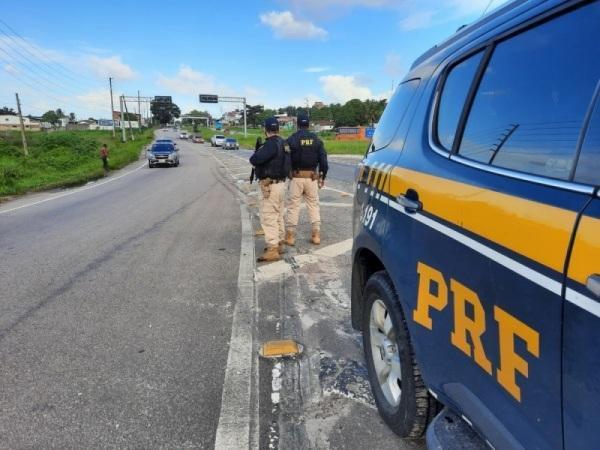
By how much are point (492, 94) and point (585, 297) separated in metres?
0.91

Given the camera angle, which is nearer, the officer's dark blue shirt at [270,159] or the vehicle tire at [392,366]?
the vehicle tire at [392,366]

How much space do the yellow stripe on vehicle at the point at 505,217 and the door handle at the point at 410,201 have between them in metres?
0.03

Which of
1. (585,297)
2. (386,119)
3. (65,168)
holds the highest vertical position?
(386,119)

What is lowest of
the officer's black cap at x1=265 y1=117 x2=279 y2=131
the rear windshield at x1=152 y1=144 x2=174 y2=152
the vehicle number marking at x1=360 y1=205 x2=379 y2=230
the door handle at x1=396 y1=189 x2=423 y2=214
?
the rear windshield at x1=152 y1=144 x2=174 y2=152

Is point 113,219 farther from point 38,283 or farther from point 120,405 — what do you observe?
point 120,405

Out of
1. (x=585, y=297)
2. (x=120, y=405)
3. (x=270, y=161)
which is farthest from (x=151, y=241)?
(x=585, y=297)

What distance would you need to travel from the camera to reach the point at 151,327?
3865 millimetres

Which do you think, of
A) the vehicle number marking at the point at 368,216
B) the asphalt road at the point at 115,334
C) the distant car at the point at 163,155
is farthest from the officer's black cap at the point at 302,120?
the distant car at the point at 163,155

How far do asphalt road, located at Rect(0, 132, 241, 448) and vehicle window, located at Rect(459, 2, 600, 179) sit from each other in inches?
80.5

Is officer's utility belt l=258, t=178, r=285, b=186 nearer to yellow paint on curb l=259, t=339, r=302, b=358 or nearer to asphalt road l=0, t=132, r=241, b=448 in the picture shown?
asphalt road l=0, t=132, r=241, b=448

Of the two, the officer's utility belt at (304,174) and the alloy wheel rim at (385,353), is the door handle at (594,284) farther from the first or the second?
the officer's utility belt at (304,174)

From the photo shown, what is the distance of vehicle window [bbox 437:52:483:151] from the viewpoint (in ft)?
6.23

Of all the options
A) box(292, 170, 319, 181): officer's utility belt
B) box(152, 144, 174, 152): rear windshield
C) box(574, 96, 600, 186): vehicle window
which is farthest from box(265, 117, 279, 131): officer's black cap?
box(152, 144, 174, 152): rear windshield

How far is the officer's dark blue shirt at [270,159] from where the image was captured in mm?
5699
